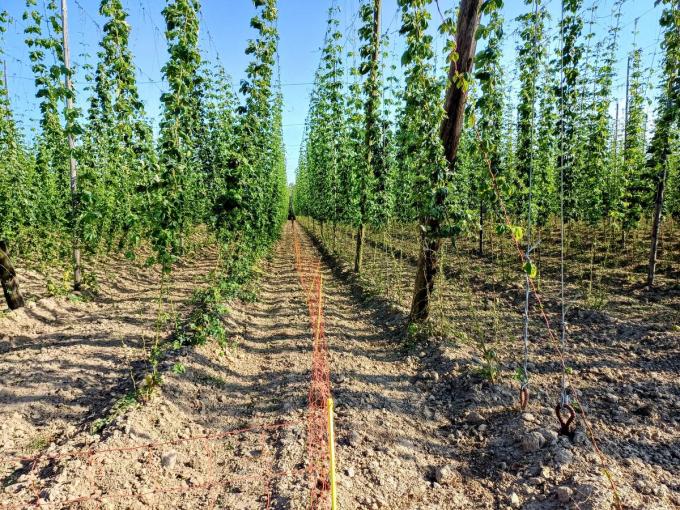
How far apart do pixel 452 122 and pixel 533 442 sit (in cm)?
439

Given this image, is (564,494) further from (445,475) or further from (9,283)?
(9,283)

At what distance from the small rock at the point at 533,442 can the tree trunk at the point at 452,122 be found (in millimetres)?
2700

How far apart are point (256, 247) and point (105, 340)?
533 cm

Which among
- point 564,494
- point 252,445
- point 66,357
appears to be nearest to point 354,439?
point 252,445

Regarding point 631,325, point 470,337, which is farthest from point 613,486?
point 631,325

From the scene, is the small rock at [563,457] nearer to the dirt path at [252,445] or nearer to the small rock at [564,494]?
the small rock at [564,494]

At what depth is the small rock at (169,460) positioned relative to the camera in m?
3.25

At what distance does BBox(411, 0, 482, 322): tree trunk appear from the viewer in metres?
5.39

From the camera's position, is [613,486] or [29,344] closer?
[613,486]

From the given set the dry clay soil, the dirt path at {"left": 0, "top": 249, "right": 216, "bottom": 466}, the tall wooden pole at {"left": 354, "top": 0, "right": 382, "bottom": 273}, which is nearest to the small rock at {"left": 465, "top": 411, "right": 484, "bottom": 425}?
the dry clay soil

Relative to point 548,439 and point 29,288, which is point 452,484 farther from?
point 29,288

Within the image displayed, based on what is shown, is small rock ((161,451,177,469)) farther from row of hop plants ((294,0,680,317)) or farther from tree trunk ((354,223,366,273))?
tree trunk ((354,223,366,273))

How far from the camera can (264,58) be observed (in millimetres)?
7004

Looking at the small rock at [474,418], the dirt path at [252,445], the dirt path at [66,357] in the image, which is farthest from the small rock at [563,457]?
the dirt path at [66,357]
